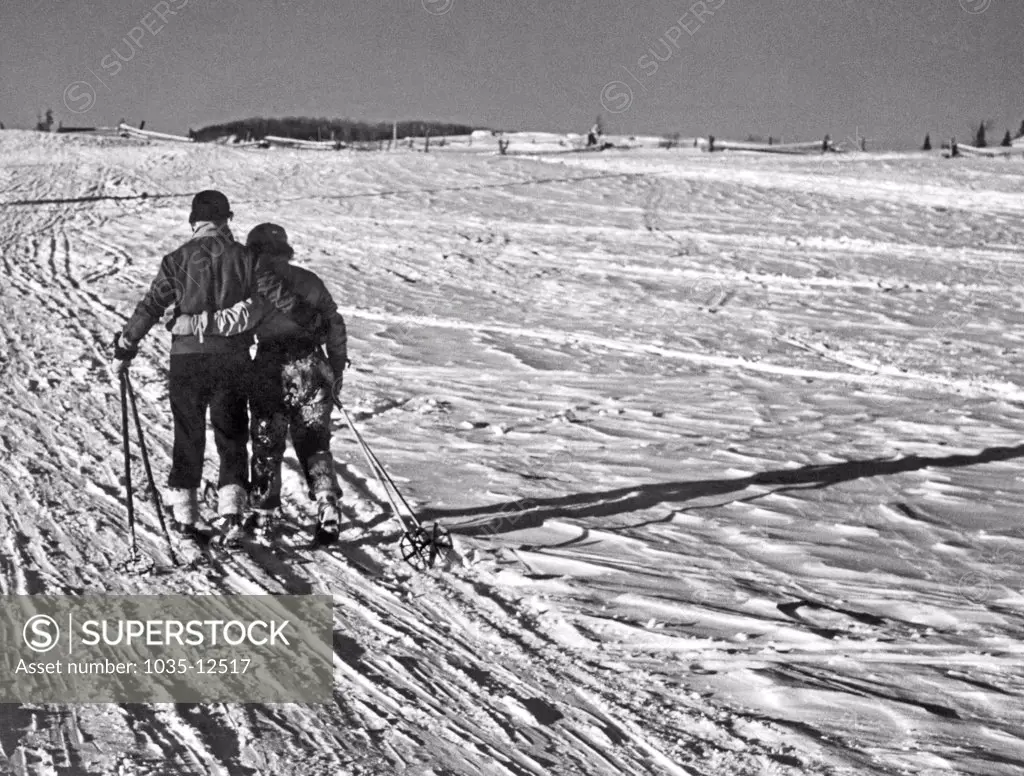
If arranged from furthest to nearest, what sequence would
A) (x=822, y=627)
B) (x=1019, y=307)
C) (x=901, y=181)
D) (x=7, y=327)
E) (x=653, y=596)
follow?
1. (x=901, y=181)
2. (x=1019, y=307)
3. (x=7, y=327)
4. (x=653, y=596)
5. (x=822, y=627)

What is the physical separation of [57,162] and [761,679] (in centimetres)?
2765

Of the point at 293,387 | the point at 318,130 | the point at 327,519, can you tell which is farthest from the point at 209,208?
the point at 318,130

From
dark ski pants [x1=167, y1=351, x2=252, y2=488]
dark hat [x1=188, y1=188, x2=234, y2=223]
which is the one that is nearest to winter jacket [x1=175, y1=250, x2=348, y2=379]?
dark ski pants [x1=167, y1=351, x2=252, y2=488]

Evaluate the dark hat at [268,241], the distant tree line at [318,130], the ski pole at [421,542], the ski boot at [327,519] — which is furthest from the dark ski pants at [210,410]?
the distant tree line at [318,130]

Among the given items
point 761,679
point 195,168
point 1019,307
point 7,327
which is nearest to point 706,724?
point 761,679

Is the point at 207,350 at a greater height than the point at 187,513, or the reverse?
the point at 207,350

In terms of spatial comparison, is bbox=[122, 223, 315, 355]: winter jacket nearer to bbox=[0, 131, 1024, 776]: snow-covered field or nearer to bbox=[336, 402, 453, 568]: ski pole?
bbox=[0, 131, 1024, 776]: snow-covered field

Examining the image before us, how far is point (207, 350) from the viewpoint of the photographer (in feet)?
18.5

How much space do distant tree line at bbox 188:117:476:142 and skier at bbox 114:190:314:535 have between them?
1615 inches

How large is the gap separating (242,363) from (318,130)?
46568 millimetres

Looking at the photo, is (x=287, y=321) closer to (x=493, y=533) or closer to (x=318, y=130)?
(x=493, y=533)

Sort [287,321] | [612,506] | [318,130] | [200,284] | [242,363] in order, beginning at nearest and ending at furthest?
[200,284]
[242,363]
[287,321]
[612,506]
[318,130]

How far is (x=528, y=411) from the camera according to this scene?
9.41 metres

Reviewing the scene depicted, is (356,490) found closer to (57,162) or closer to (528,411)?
(528,411)
